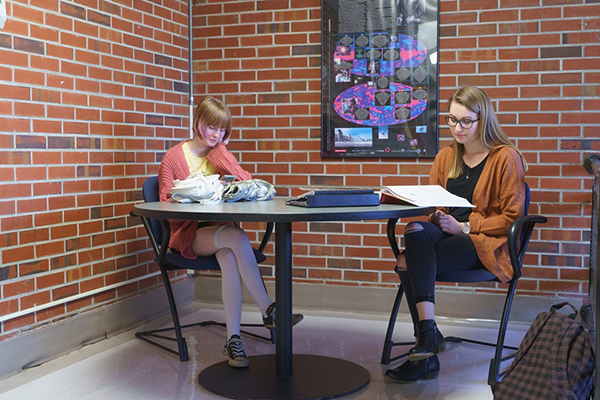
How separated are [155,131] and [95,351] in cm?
132

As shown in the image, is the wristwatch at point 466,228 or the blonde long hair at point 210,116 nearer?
the wristwatch at point 466,228

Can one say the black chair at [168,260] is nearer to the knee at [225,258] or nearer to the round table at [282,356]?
the knee at [225,258]

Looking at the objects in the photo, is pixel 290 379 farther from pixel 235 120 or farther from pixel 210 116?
pixel 235 120

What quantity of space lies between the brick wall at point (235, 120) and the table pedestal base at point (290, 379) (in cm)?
94

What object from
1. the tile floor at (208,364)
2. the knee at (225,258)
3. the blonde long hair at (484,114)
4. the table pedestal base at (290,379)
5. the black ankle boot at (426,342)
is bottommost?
the tile floor at (208,364)

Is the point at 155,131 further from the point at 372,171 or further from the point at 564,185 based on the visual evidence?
the point at 564,185

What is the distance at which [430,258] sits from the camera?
239 cm

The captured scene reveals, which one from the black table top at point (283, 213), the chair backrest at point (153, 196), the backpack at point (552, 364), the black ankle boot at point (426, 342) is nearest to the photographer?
the backpack at point (552, 364)

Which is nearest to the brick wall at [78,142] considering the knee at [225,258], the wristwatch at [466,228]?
the knee at [225,258]

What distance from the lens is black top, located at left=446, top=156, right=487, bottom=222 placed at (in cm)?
268

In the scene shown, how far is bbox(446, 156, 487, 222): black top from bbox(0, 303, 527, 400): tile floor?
0.69 m

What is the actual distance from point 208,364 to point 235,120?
1682 millimetres

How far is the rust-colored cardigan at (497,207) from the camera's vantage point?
8.14 ft

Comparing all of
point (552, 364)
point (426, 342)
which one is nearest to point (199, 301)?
point (426, 342)
